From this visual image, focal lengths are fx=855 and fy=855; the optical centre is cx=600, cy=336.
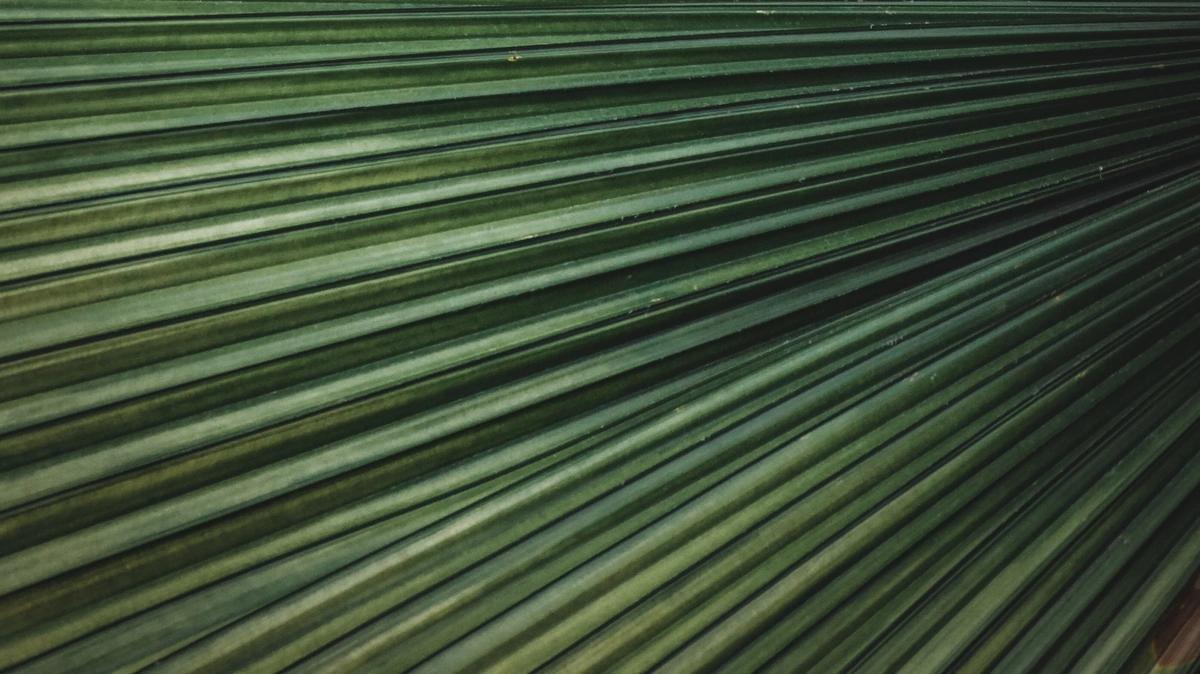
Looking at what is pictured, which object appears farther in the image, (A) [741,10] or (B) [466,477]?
(A) [741,10]

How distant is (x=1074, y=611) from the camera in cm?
124

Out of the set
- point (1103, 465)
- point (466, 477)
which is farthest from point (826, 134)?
point (466, 477)

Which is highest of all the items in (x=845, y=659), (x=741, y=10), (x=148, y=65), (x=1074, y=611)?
(x=148, y=65)

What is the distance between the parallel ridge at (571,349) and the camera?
1062mm

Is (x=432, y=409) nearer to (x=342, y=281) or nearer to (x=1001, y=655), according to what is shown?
(x=342, y=281)

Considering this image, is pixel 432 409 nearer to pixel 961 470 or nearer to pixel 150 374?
pixel 150 374

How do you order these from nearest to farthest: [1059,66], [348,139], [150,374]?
[150,374]
[348,139]
[1059,66]

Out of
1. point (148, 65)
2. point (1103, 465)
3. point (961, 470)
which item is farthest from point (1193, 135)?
point (148, 65)

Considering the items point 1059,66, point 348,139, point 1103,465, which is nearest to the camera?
point 348,139

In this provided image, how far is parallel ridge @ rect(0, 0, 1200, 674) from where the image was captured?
1.06 meters

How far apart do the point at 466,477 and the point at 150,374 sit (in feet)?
1.39

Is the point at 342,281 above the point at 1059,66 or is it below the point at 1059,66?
above

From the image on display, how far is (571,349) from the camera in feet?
4.12

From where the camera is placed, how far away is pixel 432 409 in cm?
121
